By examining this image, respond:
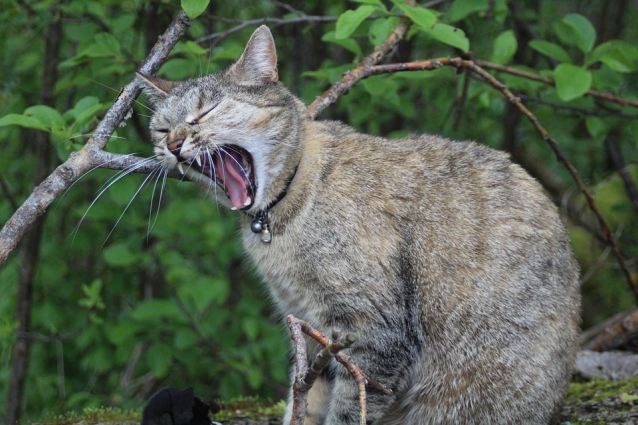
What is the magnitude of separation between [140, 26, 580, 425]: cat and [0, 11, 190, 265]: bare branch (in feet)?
0.47

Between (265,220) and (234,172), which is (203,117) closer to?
(234,172)

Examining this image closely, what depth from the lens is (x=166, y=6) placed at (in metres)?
Answer: 4.72

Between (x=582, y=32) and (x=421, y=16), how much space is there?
4.14 ft

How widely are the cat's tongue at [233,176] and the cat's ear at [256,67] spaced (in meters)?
0.44

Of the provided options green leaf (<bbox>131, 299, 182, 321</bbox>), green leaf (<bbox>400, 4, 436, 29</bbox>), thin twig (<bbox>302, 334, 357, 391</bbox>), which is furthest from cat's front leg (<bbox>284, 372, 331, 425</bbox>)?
green leaf (<bbox>400, 4, 436, 29</bbox>)

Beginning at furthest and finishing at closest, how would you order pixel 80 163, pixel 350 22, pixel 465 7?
pixel 465 7
pixel 350 22
pixel 80 163

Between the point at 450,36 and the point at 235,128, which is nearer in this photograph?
the point at 235,128

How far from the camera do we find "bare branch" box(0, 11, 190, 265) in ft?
9.88

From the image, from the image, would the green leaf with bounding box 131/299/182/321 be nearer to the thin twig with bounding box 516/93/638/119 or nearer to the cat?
the cat

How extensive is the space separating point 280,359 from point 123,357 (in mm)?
1234

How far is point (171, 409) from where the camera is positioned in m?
3.28

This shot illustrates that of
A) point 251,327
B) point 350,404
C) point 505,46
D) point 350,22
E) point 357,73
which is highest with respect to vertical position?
point 505,46

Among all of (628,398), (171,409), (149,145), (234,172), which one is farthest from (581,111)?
(171,409)

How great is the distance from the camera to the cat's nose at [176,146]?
334 cm
